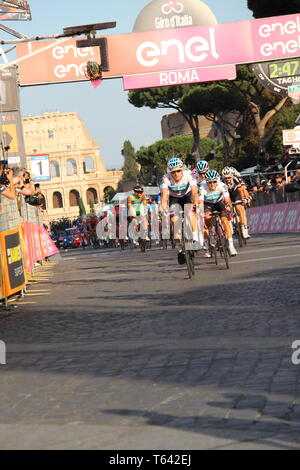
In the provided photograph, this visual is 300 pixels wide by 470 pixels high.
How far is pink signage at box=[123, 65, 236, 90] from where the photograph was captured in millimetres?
28156

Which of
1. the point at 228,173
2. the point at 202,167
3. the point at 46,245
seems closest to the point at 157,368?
the point at 202,167

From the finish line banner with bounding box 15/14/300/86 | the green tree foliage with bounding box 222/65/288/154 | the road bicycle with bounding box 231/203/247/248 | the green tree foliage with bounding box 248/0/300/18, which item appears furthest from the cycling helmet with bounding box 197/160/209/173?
the green tree foliage with bounding box 222/65/288/154

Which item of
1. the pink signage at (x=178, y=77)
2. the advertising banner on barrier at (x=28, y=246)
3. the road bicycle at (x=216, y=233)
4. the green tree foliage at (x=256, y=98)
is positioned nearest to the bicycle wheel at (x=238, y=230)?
the road bicycle at (x=216, y=233)

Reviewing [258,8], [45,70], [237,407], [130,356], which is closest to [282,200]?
[45,70]

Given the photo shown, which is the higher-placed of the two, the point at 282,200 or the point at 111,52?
the point at 111,52

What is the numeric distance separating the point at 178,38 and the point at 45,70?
3799 millimetres

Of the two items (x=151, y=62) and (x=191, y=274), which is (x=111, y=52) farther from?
(x=191, y=274)

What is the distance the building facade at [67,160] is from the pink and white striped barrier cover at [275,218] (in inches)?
5842

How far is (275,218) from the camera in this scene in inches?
1152

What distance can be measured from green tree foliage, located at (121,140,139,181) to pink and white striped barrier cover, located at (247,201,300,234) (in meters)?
147

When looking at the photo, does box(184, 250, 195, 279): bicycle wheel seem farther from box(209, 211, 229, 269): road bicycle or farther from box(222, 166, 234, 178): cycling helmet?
box(222, 166, 234, 178): cycling helmet
